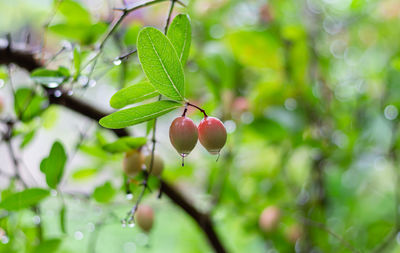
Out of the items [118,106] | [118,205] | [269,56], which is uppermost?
[118,106]

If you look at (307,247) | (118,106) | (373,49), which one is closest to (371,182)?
(307,247)

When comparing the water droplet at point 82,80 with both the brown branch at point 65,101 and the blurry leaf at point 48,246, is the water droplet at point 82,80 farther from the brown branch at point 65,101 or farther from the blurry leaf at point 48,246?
the blurry leaf at point 48,246

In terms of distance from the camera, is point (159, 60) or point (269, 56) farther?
point (269, 56)

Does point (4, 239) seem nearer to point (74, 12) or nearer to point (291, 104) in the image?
point (74, 12)

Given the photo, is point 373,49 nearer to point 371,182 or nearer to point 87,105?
point 371,182

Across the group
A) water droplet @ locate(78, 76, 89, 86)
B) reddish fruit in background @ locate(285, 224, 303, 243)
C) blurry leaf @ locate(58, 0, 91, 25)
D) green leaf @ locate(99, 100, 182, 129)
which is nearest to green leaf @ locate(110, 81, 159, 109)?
green leaf @ locate(99, 100, 182, 129)

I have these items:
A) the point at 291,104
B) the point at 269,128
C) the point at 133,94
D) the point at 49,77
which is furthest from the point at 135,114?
the point at 291,104
